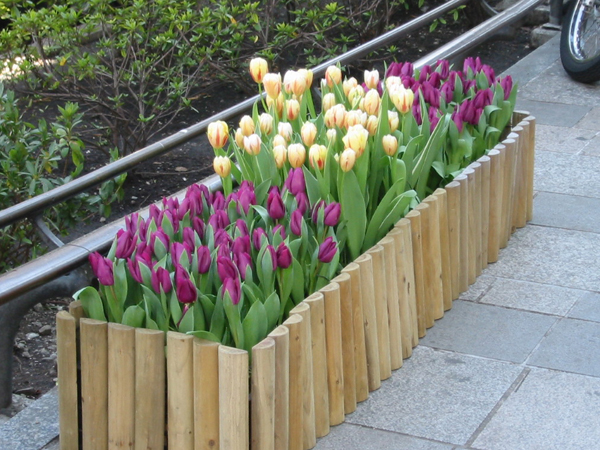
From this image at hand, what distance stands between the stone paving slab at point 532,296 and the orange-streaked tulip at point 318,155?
1.20 meters

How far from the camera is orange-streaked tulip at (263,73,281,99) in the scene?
4069mm

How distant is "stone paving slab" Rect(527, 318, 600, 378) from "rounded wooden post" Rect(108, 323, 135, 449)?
1.71 meters

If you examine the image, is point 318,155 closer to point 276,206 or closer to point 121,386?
point 276,206

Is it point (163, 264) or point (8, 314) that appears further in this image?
point (8, 314)

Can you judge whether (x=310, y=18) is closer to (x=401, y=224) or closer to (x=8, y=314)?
(x=401, y=224)

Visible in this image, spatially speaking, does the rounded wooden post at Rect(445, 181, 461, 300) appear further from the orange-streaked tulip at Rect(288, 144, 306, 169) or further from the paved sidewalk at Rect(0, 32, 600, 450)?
the orange-streaked tulip at Rect(288, 144, 306, 169)

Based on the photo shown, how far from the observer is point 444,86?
16.3 ft

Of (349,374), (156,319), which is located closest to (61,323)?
(156,319)

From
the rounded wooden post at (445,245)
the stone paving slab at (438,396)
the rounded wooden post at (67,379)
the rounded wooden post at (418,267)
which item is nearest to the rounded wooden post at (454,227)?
the rounded wooden post at (445,245)

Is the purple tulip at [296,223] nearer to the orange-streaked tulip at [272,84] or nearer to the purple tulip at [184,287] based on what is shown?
the purple tulip at [184,287]

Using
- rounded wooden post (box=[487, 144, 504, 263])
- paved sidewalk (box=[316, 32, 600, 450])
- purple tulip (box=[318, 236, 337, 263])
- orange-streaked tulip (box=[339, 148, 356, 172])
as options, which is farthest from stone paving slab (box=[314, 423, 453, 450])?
rounded wooden post (box=[487, 144, 504, 263])

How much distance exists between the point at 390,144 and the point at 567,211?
201cm

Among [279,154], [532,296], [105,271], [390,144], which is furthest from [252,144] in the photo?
[532,296]

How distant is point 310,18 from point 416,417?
5120 mm
